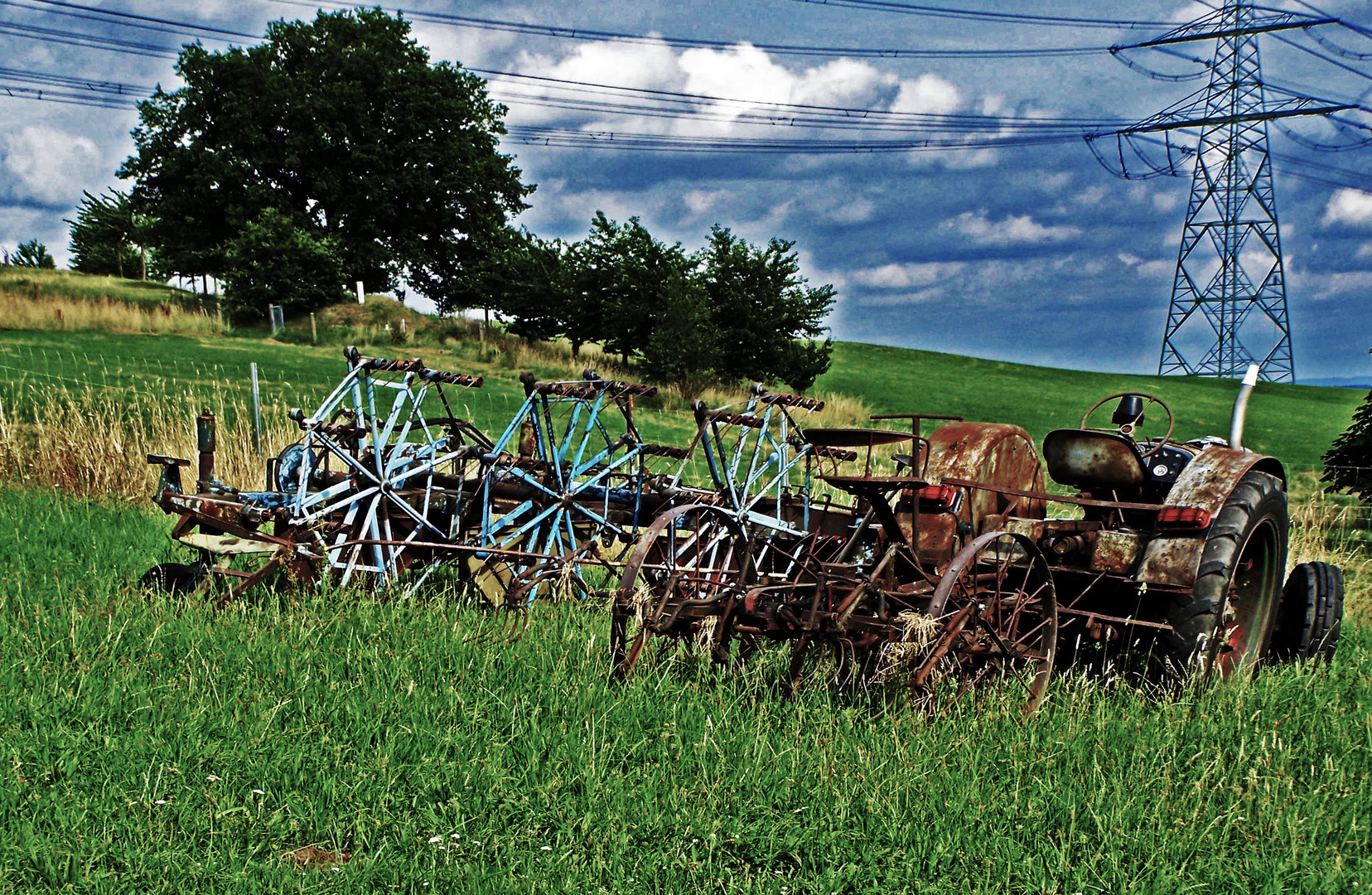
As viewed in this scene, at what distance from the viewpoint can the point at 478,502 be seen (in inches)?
335

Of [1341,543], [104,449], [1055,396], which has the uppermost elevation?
[1055,396]

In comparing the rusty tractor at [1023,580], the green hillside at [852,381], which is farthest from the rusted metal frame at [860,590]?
the green hillside at [852,381]

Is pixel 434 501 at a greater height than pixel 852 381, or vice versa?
pixel 852 381

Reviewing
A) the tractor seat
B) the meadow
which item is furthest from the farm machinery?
the meadow

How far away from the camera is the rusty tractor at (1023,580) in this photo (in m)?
5.10

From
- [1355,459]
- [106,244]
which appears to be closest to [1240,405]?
[1355,459]

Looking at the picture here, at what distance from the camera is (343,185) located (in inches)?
1681

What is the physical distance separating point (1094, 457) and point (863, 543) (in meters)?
1.73

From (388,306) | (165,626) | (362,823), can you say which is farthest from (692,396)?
(362,823)

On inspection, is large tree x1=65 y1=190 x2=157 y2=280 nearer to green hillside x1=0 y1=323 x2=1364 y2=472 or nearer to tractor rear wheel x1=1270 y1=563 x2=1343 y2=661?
green hillside x1=0 y1=323 x2=1364 y2=472

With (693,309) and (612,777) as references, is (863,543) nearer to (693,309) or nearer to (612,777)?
(612,777)

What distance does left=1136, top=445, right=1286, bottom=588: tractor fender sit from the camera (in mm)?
5427

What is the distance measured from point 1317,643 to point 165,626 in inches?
293

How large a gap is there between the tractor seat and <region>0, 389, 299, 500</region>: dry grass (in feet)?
33.5
